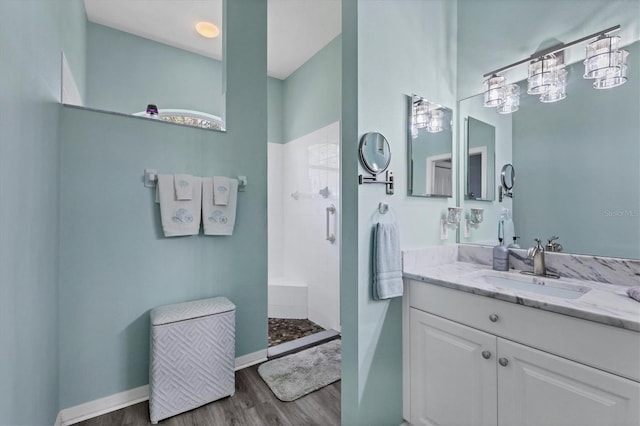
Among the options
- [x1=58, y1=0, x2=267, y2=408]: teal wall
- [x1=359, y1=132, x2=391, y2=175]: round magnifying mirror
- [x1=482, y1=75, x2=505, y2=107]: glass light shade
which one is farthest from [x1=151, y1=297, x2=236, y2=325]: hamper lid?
[x1=482, y1=75, x2=505, y2=107]: glass light shade

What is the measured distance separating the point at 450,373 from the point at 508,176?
1.18 m

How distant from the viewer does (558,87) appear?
4.89 ft

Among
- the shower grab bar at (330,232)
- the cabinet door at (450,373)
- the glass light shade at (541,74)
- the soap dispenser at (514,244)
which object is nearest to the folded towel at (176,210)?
the shower grab bar at (330,232)

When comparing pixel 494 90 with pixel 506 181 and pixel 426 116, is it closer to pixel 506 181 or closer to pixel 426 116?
pixel 426 116

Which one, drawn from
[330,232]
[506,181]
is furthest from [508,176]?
[330,232]

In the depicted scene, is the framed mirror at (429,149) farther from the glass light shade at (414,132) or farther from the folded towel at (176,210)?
the folded towel at (176,210)

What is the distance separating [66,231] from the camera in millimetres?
1653

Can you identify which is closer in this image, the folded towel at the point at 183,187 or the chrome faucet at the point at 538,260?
the chrome faucet at the point at 538,260

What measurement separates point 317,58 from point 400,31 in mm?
1852

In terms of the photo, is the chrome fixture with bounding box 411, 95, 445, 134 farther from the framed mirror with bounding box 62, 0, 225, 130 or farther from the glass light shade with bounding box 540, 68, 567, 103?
the framed mirror with bounding box 62, 0, 225, 130

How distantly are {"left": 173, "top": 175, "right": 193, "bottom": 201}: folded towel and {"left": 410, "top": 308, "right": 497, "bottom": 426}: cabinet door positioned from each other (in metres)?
1.60

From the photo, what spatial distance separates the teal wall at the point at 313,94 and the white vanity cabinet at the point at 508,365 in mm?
2160

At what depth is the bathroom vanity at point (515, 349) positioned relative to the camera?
908 millimetres

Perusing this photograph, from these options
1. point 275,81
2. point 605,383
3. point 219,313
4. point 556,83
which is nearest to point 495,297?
point 605,383
